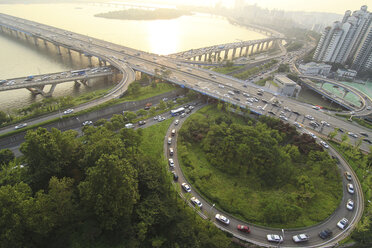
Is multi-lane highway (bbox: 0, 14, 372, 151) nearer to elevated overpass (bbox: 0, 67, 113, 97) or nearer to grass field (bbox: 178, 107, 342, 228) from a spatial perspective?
elevated overpass (bbox: 0, 67, 113, 97)

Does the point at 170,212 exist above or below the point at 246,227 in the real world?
above

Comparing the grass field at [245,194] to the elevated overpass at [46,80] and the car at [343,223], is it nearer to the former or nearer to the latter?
the car at [343,223]

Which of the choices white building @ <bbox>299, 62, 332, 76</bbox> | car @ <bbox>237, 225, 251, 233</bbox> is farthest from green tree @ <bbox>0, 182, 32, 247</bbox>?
white building @ <bbox>299, 62, 332, 76</bbox>

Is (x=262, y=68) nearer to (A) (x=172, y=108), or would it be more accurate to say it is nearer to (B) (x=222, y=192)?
(A) (x=172, y=108)

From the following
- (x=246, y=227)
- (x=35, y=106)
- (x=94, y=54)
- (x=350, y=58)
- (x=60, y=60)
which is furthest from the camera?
(x=350, y=58)

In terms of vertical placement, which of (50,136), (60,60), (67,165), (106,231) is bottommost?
(60,60)

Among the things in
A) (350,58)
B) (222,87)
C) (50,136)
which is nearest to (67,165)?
(50,136)

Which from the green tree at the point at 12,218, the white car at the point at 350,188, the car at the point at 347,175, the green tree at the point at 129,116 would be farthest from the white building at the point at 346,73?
the green tree at the point at 12,218

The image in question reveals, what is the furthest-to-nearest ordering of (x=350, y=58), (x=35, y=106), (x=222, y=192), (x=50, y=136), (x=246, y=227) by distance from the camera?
(x=350, y=58)
(x=35, y=106)
(x=222, y=192)
(x=246, y=227)
(x=50, y=136)

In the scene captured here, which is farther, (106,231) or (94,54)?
(94,54)
